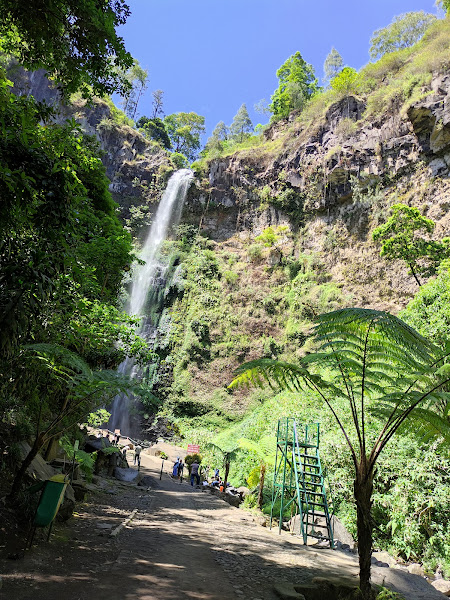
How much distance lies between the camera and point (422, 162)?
1888 cm

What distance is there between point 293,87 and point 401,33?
27.9 feet

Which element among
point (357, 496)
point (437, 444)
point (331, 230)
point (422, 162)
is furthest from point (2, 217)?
point (331, 230)

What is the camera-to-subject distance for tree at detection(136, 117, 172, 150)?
127 feet

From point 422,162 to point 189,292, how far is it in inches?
639

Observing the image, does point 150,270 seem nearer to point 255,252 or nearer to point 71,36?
point 255,252

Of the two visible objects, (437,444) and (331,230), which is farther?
(331,230)

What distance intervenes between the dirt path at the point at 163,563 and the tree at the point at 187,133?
136 feet

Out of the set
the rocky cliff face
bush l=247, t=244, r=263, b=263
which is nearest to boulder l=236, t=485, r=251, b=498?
the rocky cliff face

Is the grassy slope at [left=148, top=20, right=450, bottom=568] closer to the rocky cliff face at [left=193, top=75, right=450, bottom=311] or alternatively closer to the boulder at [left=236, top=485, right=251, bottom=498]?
the rocky cliff face at [left=193, top=75, right=450, bottom=311]

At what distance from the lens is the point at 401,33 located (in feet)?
85.8

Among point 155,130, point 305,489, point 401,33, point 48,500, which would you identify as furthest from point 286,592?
point 155,130

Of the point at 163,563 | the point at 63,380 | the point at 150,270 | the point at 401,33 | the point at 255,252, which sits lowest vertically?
the point at 163,563

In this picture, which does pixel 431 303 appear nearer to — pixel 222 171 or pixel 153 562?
pixel 153 562

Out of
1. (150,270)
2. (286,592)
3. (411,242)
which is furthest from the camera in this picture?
(150,270)
